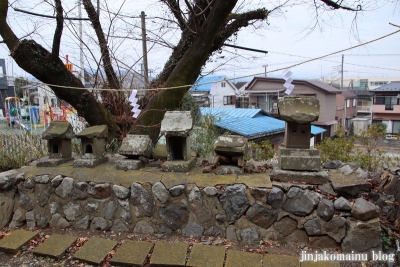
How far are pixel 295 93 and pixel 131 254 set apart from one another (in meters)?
15.2

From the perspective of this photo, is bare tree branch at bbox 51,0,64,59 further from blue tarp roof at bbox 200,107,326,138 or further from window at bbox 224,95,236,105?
window at bbox 224,95,236,105

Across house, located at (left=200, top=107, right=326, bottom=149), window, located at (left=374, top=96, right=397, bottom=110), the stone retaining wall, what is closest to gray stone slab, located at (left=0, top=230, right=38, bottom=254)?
the stone retaining wall

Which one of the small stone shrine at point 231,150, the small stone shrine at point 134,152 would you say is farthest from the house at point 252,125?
the small stone shrine at point 231,150

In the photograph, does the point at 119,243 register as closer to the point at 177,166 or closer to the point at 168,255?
the point at 168,255

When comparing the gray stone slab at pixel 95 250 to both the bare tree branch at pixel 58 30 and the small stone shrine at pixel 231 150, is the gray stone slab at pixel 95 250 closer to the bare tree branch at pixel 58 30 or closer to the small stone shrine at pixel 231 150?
the small stone shrine at pixel 231 150

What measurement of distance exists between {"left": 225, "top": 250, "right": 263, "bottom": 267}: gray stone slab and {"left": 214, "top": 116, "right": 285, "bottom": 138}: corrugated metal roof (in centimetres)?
638

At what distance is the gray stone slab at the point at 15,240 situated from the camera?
2609 millimetres

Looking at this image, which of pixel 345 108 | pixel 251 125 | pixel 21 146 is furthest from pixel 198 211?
pixel 345 108

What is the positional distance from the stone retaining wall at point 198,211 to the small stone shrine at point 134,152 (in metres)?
0.29

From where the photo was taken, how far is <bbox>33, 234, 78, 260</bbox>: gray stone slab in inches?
98.5

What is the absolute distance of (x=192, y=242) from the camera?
104 inches

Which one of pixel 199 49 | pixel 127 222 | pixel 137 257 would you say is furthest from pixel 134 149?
pixel 199 49

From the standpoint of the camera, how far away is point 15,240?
2736 mm

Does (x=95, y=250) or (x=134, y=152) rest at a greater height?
(x=134, y=152)
